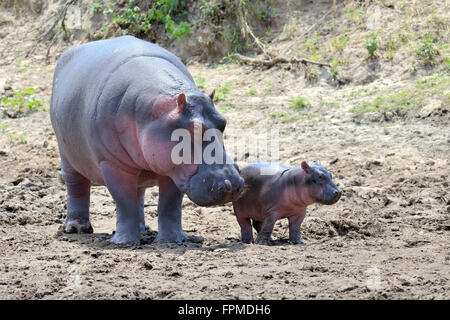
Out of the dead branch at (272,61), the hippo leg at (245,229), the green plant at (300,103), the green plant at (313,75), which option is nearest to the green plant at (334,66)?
the dead branch at (272,61)

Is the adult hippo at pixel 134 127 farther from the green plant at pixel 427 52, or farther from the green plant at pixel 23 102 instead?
the green plant at pixel 427 52

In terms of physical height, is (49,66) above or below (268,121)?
above

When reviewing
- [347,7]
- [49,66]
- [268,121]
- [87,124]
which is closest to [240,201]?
[87,124]

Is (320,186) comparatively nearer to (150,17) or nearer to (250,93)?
(250,93)

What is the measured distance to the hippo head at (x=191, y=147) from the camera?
580 cm

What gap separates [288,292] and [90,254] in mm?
1778

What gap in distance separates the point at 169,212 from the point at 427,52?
5.40 m

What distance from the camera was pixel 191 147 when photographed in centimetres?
584

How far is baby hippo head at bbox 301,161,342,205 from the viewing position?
6.52 m

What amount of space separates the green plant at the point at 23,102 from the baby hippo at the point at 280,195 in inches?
223

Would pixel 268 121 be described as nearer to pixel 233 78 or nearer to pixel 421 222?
pixel 233 78

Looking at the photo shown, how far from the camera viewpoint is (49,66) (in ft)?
43.6

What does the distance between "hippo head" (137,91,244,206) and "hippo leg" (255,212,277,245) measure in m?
0.94

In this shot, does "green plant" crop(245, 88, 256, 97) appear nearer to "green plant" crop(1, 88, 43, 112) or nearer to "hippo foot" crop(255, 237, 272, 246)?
"green plant" crop(1, 88, 43, 112)
